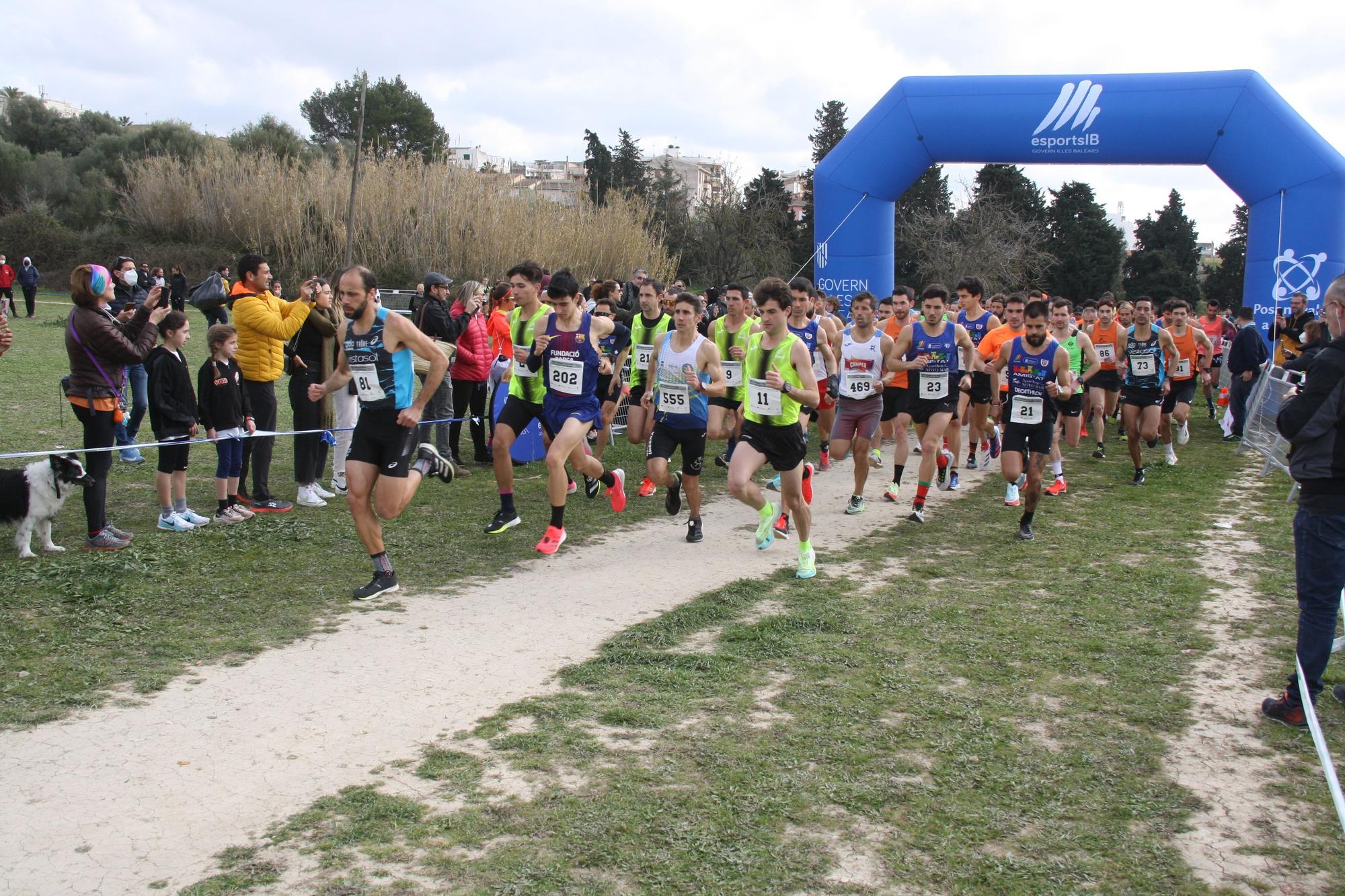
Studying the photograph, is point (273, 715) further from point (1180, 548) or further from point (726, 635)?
point (1180, 548)

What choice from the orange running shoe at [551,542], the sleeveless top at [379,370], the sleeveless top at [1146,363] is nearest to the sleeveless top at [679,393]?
the orange running shoe at [551,542]

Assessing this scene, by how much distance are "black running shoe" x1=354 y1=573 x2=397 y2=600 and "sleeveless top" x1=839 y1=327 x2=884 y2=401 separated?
4.73 meters

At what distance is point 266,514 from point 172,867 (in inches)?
210

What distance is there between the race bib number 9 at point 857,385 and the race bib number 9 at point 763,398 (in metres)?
2.43

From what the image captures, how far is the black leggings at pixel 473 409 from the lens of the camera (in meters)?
10.6

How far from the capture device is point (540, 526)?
809 centimetres

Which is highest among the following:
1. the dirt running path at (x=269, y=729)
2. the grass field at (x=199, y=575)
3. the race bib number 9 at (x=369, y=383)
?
the race bib number 9 at (x=369, y=383)

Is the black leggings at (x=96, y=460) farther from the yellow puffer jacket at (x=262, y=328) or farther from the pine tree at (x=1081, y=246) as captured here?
the pine tree at (x=1081, y=246)

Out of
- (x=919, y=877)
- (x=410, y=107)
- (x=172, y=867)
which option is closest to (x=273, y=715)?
(x=172, y=867)

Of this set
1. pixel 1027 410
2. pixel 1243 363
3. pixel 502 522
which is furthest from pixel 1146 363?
pixel 502 522

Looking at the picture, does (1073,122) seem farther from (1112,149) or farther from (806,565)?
(806,565)

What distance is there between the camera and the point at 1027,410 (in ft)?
27.3

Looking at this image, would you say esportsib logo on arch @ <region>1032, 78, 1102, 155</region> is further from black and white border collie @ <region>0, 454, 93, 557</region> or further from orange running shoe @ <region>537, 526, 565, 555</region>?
black and white border collie @ <region>0, 454, 93, 557</region>

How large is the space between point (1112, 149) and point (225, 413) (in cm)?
1356
